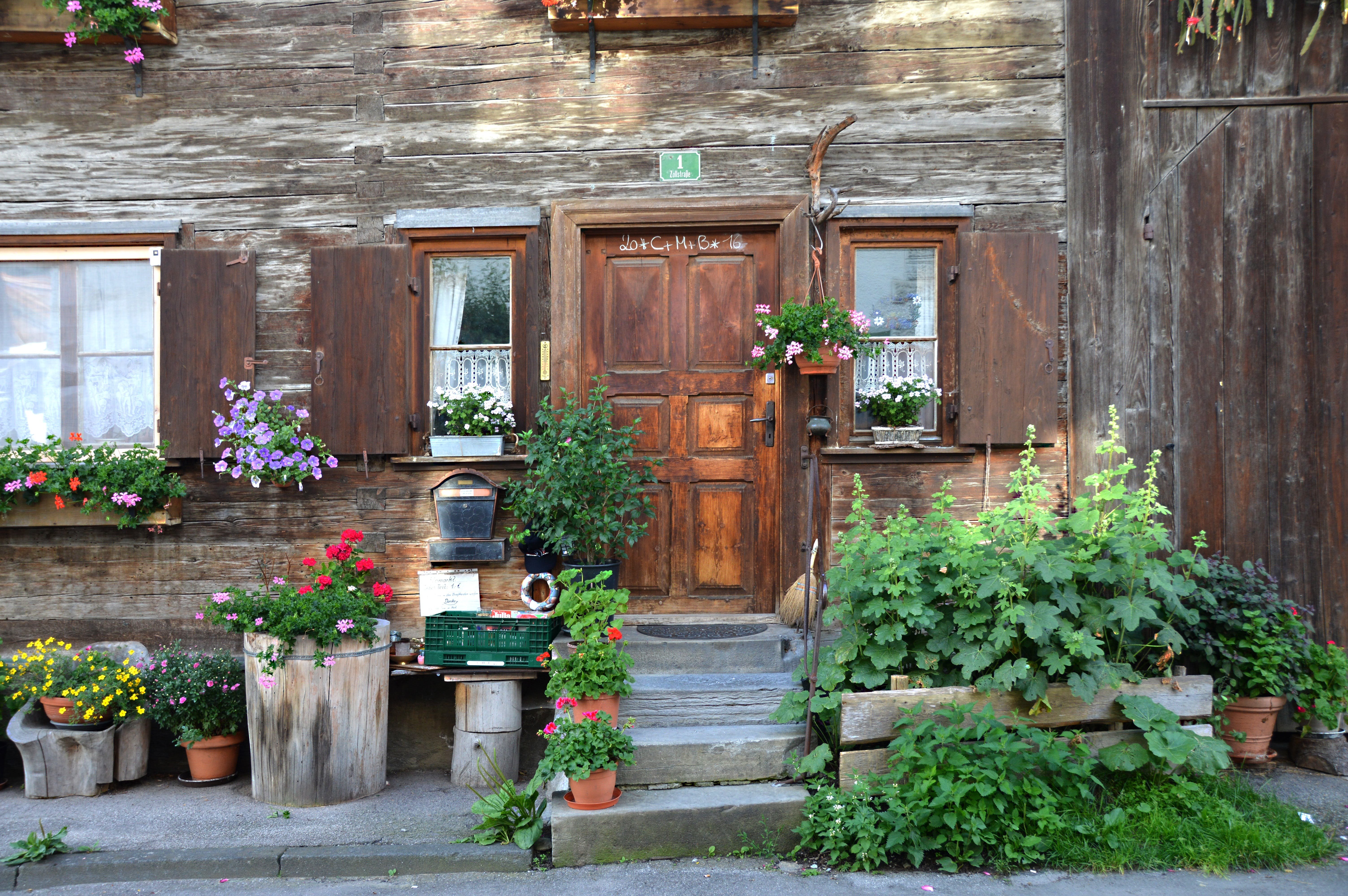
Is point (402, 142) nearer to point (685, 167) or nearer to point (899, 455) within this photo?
point (685, 167)

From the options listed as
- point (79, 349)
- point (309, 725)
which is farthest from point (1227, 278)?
point (79, 349)

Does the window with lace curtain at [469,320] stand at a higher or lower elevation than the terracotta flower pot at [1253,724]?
higher

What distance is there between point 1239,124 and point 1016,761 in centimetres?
376

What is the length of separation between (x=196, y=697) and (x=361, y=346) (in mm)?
2076

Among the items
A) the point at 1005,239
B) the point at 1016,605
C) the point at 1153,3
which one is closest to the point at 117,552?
the point at 1016,605

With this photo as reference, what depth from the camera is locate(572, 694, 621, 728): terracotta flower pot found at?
13.4 feet

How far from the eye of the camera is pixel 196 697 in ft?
15.5

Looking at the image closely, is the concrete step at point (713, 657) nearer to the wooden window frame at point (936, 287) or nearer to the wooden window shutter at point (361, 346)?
the wooden window frame at point (936, 287)

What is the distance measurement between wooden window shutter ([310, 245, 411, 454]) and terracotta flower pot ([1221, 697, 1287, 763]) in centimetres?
455

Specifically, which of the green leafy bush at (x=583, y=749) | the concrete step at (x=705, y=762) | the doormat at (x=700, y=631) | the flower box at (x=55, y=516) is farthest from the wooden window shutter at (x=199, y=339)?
the concrete step at (x=705, y=762)

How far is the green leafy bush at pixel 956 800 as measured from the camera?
3.61m

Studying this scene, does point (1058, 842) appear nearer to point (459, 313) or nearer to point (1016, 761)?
point (1016, 761)

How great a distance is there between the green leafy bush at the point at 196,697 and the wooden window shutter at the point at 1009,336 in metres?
4.23

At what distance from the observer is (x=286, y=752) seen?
14.6 ft
